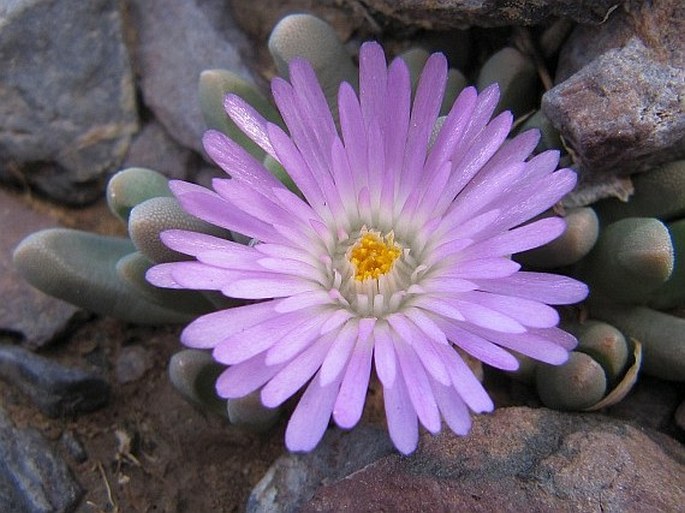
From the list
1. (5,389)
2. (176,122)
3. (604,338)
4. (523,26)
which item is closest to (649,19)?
(523,26)

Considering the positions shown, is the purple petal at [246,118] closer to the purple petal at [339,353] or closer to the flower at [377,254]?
the flower at [377,254]

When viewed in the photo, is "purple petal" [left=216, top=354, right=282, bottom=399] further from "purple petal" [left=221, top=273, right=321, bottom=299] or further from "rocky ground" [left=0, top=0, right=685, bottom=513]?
"rocky ground" [left=0, top=0, right=685, bottom=513]

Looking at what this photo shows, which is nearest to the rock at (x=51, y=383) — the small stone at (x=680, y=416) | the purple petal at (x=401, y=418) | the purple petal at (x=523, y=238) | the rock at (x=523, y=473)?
the rock at (x=523, y=473)

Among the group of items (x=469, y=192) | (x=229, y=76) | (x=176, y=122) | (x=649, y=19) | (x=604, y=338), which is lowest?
A: (x=176, y=122)

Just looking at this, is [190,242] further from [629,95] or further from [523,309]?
[629,95]

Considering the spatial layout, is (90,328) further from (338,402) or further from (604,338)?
(604,338)

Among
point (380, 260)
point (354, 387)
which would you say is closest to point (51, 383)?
point (380, 260)

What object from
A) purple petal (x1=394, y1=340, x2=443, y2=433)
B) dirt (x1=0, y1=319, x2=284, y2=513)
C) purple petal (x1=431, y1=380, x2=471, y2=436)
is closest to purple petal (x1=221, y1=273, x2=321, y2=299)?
purple petal (x1=394, y1=340, x2=443, y2=433)
